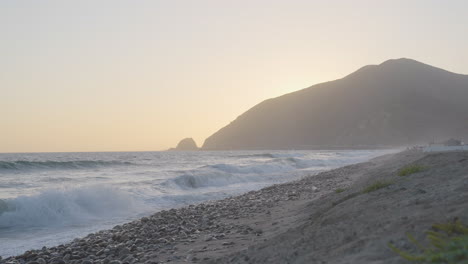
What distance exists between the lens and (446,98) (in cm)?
14388

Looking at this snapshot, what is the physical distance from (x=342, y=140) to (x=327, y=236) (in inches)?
5744

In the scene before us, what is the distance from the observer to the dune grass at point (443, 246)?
355 centimetres

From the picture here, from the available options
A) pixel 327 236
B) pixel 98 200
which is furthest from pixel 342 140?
pixel 327 236

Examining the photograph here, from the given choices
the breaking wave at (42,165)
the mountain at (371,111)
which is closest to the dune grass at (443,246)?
the breaking wave at (42,165)

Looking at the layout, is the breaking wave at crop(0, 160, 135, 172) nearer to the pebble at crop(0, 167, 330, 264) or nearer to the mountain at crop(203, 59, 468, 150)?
the pebble at crop(0, 167, 330, 264)

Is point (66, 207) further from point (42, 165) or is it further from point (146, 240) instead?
point (42, 165)

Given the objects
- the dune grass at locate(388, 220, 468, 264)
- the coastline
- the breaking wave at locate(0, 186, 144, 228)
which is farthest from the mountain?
the dune grass at locate(388, 220, 468, 264)

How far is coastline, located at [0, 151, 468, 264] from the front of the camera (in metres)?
4.90

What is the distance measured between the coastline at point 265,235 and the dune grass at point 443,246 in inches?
8.7

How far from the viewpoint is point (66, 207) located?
16031mm

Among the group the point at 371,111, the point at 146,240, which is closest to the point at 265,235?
the point at 146,240

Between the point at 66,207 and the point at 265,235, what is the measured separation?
1084cm

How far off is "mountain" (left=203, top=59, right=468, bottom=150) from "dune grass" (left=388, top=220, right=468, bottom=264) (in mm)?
118438

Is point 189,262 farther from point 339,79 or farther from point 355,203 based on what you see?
point 339,79
